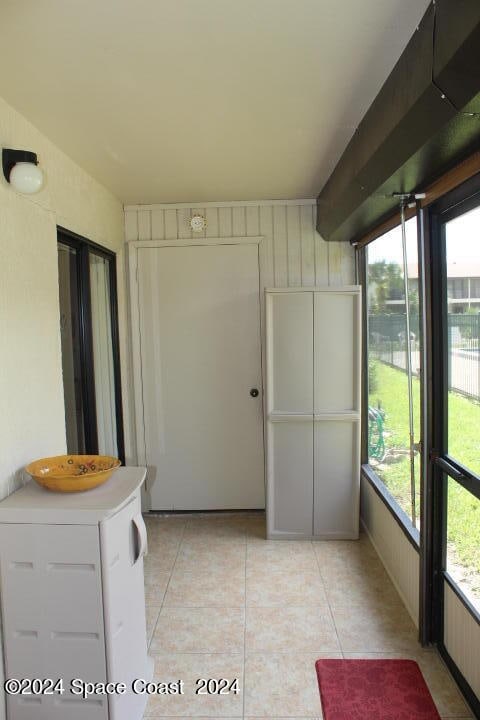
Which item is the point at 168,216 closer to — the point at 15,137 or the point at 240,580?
the point at 15,137

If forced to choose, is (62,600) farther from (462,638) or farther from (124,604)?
(462,638)

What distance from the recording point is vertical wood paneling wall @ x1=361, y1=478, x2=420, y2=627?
2309 millimetres

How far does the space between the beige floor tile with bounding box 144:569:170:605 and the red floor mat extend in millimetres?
971

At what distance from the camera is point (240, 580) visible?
2730 mm

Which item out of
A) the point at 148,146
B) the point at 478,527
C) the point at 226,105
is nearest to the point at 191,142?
the point at 148,146

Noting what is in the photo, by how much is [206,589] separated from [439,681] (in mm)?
1267

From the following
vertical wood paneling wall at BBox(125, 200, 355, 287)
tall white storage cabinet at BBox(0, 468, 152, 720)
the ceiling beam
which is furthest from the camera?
vertical wood paneling wall at BBox(125, 200, 355, 287)

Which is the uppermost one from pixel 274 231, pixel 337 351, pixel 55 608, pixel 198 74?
pixel 198 74

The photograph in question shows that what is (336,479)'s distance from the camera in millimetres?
3162

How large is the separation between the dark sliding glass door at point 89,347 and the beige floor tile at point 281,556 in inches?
48.7

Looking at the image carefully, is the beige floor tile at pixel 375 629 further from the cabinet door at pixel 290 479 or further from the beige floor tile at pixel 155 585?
the beige floor tile at pixel 155 585

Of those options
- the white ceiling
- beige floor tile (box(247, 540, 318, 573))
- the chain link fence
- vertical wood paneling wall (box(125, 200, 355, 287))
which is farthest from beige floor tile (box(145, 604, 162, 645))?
the white ceiling

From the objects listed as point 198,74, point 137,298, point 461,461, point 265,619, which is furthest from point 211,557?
point 198,74

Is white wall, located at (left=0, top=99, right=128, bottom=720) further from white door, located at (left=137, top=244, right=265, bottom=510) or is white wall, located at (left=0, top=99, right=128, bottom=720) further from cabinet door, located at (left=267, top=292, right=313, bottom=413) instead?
cabinet door, located at (left=267, top=292, right=313, bottom=413)
